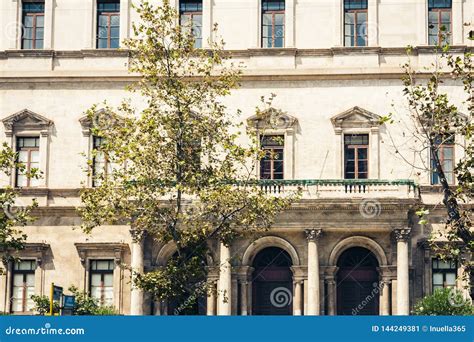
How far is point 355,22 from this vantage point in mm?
47500

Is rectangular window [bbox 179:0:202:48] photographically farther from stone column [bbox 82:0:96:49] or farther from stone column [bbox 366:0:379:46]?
stone column [bbox 366:0:379:46]

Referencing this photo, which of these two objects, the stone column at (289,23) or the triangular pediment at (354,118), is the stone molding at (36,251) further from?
the stone column at (289,23)

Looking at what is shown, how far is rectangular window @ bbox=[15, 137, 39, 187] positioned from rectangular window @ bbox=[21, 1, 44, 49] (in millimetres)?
4104

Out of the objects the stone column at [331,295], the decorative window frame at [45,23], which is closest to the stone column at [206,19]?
the decorative window frame at [45,23]

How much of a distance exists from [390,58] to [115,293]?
14652 millimetres

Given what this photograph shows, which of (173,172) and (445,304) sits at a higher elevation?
(173,172)

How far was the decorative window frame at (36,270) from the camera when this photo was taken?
151ft

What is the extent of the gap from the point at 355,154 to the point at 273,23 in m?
6.53

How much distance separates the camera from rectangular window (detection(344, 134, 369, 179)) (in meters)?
46.2

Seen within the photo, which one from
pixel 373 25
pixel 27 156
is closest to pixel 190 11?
pixel 373 25

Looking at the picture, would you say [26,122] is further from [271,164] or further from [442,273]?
[442,273]

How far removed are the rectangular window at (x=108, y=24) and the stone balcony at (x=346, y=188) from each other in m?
9.49

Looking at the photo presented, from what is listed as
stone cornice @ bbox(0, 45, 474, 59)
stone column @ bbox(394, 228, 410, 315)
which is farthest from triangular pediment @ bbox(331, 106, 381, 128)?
stone column @ bbox(394, 228, 410, 315)

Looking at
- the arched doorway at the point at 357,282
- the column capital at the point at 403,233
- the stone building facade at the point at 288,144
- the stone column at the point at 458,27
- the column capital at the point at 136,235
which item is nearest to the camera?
the column capital at the point at 136,235
